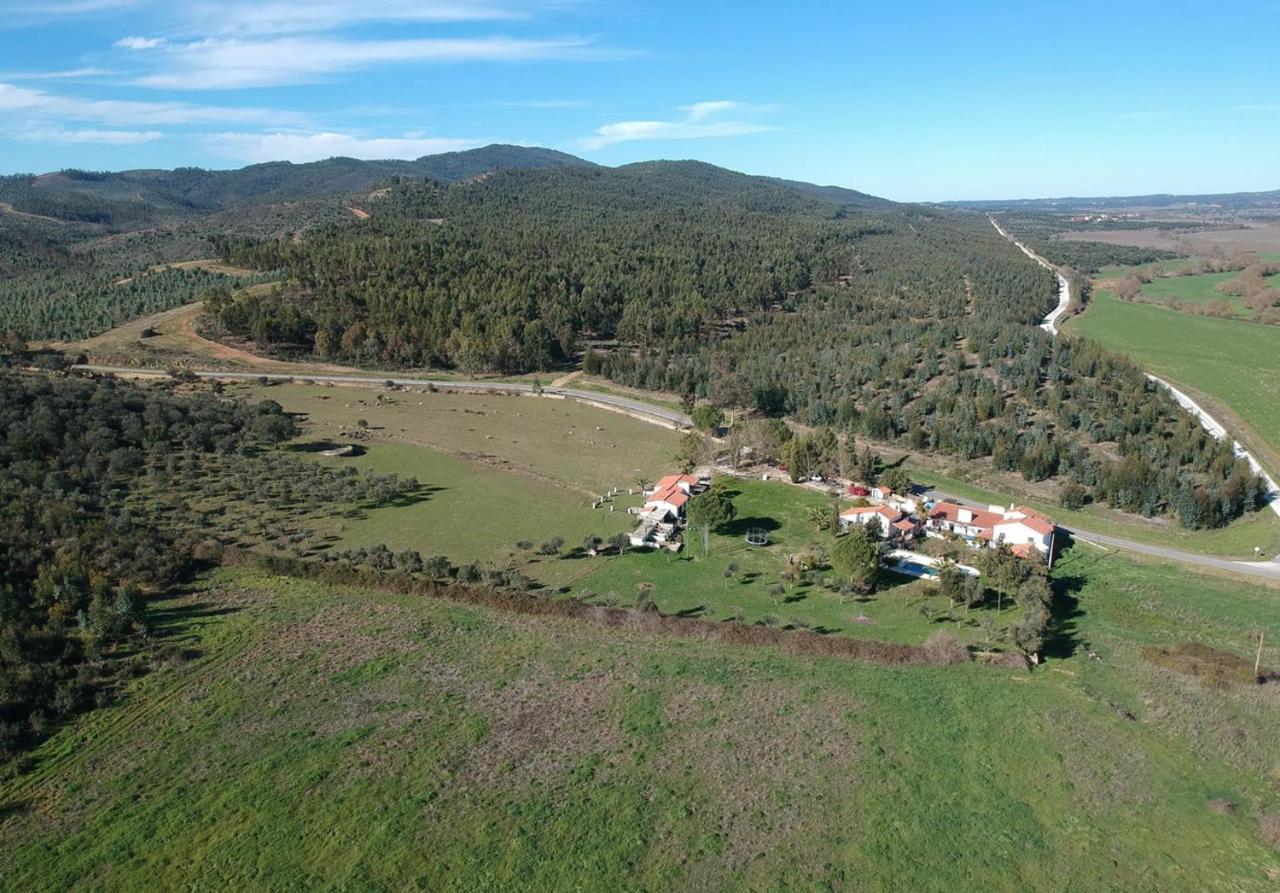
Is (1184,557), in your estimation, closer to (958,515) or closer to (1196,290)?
(958,515)

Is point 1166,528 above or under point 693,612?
above

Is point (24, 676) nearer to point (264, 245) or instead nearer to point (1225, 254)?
point (264, 245)

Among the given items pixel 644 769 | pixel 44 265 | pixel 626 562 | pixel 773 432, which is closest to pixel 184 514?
pixel 626 562

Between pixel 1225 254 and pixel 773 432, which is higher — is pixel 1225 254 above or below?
above

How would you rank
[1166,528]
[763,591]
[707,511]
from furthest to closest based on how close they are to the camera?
[1166,528], [707,511], [763,591]

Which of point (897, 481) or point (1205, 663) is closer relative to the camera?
point (1205, 663)

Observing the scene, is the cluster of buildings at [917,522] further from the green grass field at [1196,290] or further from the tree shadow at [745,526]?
the green grass field at [1196,290]

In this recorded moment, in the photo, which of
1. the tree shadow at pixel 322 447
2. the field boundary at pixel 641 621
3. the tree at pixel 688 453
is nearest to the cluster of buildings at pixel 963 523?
the field boundary at pixel 641 621

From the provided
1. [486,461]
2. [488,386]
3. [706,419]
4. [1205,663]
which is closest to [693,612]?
[1205,663]
